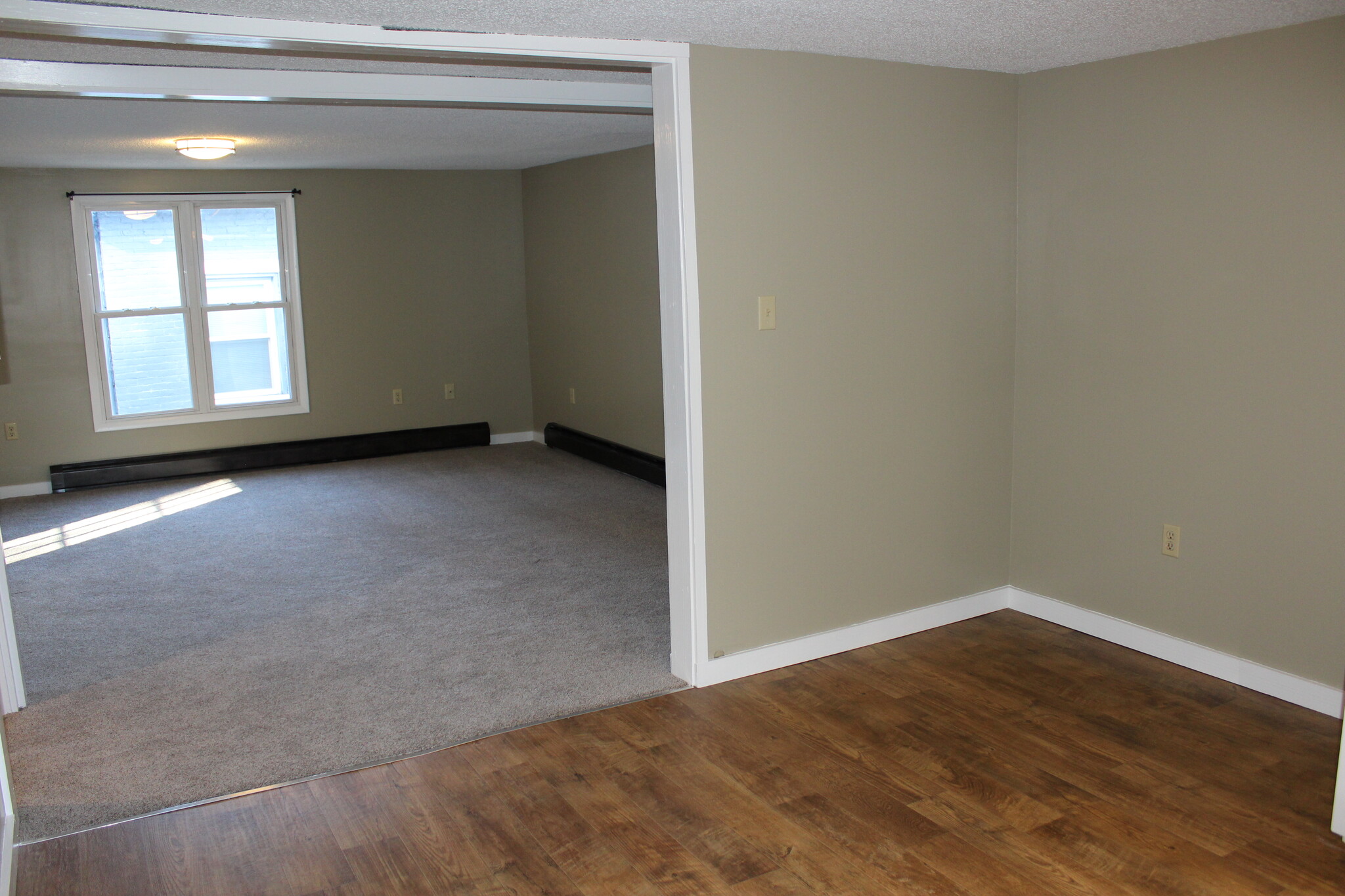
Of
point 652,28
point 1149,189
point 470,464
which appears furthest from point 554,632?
point 470,464

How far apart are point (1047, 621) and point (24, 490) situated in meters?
6.33

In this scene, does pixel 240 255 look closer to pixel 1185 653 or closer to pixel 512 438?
pixel 512 438

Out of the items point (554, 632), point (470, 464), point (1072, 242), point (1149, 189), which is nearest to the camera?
point (1149, 189)

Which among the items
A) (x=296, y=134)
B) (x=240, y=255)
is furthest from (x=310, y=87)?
(x=240, y=255)

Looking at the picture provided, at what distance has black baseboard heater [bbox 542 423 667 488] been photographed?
21.4 ft

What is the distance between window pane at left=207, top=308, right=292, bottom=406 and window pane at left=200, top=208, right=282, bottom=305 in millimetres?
114

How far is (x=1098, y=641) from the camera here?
3.74 m

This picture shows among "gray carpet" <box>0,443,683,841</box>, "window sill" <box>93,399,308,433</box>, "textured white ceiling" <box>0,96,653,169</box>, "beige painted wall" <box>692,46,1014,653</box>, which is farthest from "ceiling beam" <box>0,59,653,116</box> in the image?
"window sill" <box>93,399,308,433</box>

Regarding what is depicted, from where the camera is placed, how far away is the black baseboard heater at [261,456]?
22.4 feet

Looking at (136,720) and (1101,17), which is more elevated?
(1101,17)

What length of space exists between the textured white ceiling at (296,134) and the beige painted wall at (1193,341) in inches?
88.7

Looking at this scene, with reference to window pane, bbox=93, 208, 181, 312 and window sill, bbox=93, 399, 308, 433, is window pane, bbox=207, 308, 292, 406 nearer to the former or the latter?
window sill, bbox=93, 399, 308, 433

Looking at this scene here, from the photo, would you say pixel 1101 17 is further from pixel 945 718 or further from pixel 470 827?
pixel 470 827

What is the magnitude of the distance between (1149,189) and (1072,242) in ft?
1.09
